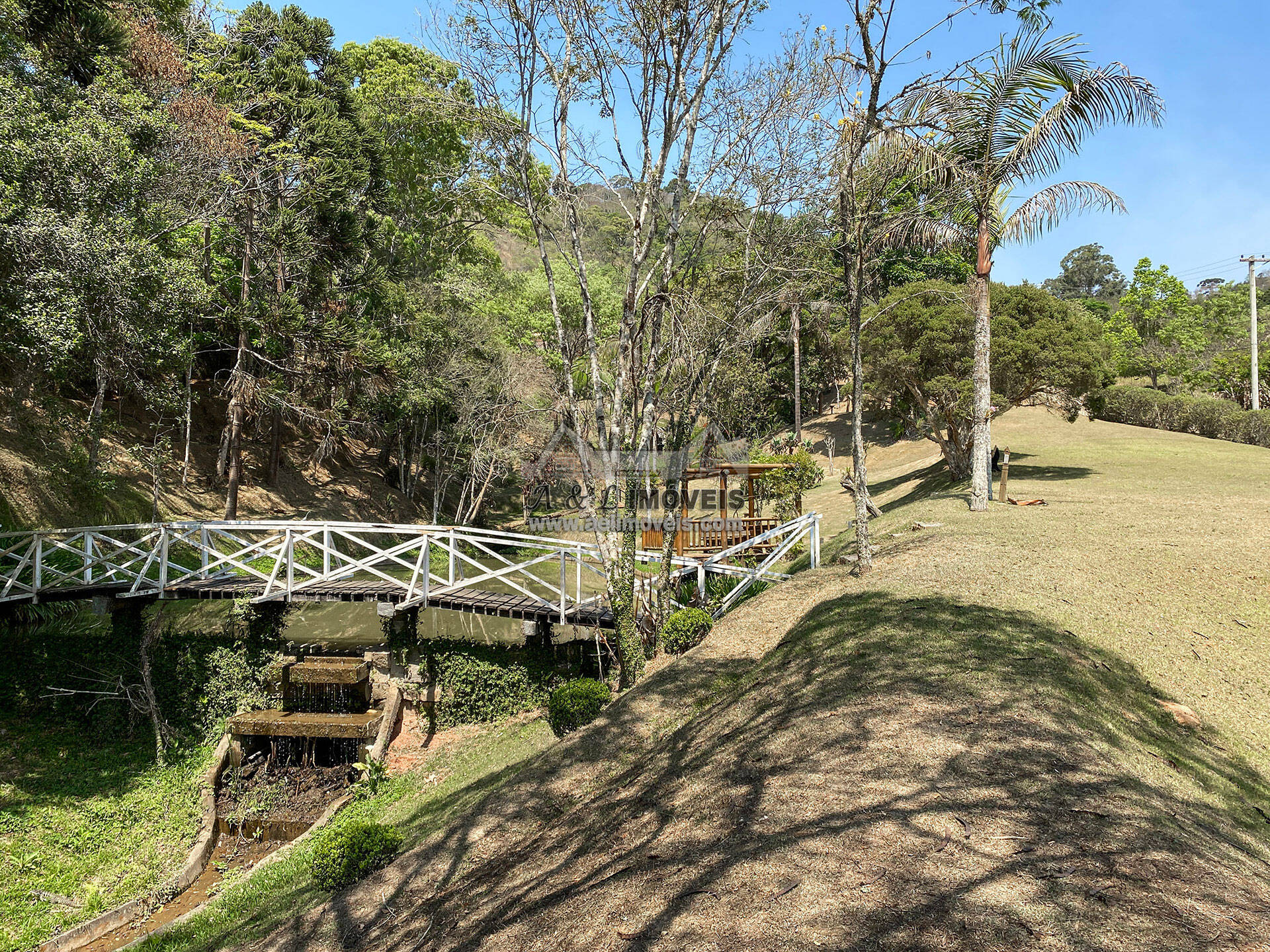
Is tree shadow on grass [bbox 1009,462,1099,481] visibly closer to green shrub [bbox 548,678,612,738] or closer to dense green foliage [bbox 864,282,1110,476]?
dense green foliage [bbox 864,282,1110,476]

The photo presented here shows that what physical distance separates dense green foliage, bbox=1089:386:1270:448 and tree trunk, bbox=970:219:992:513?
304 inches

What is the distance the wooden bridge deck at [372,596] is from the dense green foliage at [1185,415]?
18.1 meters

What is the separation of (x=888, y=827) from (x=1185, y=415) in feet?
102

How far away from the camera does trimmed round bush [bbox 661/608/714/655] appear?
1185cm

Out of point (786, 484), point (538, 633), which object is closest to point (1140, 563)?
point (538, 633)

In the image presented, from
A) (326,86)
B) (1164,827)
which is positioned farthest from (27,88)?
(1164,827)

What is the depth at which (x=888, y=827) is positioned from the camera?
4461 mm

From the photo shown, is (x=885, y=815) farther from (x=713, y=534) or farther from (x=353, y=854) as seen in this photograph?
(x=713, y=534)

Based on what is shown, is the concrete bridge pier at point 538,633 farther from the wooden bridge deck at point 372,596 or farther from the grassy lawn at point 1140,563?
the grassy lawn at point 1140,563

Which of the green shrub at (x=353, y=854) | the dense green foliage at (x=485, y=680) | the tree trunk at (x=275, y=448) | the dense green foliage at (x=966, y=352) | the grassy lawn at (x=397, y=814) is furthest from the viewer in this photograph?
the tree trunk at (x=275, y=448)

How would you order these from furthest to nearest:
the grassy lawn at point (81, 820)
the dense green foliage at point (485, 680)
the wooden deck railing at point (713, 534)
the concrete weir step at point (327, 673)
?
the wooden deck railing at point (713, 534)
the dense green foliage at point (485, 680)
the concrete weir step at point (327, 673)
the grassy lawn at point (81, 820)

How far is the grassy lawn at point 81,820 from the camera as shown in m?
8.80

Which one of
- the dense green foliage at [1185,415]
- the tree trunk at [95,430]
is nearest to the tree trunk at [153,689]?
the tree trunk at [95,430]

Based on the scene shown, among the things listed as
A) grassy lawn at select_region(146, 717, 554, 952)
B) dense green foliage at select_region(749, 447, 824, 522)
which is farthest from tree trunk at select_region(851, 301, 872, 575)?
dense green foliage at select_region(749, 447, 824, 522)
